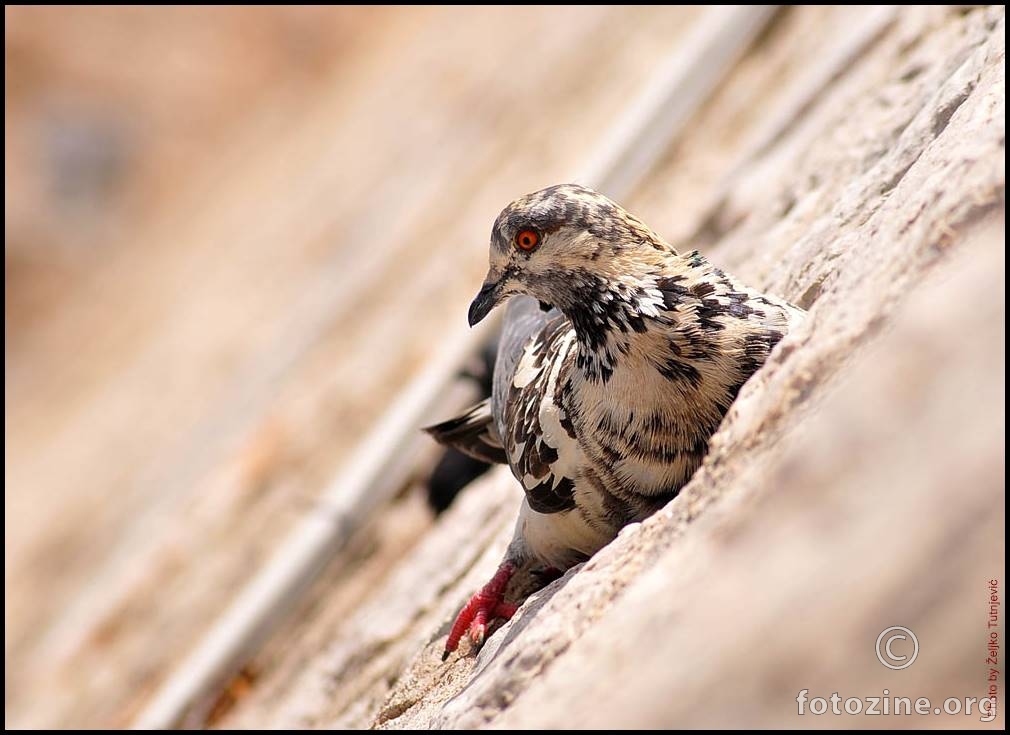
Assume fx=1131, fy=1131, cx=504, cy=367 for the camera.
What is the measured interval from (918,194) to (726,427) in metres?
0.88

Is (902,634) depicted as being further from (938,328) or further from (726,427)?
(726,427)

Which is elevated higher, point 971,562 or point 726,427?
point 726,427

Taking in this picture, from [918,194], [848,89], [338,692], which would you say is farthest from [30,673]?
[918,194]

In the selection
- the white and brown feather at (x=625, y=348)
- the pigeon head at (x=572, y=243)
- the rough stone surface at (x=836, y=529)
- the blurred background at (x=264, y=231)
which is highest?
the blurred background at (x=264, y=231)

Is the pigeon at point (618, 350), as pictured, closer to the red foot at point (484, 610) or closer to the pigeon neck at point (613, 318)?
the pigeon neck at point (613, 318)

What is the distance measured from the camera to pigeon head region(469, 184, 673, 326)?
3.67m

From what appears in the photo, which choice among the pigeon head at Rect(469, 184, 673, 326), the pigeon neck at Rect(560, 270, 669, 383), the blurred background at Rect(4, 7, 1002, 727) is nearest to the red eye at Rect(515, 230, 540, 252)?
the pigeon head at Rect(469, 184, 673, 326)

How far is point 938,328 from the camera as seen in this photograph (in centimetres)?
258

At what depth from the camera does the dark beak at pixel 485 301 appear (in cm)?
399

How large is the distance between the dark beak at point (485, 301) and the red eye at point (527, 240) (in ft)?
0.77

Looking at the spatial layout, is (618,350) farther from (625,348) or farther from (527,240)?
(527,240)

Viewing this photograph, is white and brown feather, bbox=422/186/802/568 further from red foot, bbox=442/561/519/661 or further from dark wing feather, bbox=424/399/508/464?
dark wing feather, bbox=424/399/508/464

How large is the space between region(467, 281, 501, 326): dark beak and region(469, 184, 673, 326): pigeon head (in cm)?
17

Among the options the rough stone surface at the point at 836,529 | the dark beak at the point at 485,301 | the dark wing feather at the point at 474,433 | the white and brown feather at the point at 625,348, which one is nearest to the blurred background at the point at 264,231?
the dark wing feather at the point at 474,433
